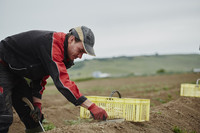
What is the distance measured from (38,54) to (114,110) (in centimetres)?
217

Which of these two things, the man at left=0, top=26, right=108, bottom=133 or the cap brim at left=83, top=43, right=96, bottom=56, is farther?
the cap brim at left=83, top=43, right=96, bottom=56

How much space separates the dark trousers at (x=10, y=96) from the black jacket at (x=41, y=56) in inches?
8.2

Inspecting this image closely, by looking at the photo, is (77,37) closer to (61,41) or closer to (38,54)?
(61,41)

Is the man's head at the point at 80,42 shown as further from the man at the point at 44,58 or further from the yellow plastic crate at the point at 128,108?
the yellow plastic crate at the point at 128,108

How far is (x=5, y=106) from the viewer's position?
3004 mm

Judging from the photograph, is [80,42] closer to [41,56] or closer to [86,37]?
[86,37]

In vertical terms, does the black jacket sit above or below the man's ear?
below

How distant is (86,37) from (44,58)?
616mm

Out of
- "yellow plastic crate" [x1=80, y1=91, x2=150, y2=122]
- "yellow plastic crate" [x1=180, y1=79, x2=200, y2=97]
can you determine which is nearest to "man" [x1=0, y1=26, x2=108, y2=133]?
"yellow plastic crate" [x1=80, y1=91, x2=150, y2=122]

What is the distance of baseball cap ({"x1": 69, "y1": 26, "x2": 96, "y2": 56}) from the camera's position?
2.87 m

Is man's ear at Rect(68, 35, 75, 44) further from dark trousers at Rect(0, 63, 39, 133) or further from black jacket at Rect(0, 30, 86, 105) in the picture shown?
dark trousers at Rect(0, 63, 39, 133)

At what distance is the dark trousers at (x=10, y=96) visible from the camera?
2957 millimetres

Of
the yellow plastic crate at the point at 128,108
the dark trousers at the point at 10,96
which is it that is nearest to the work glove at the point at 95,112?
the dark trousers at the point at 10,96

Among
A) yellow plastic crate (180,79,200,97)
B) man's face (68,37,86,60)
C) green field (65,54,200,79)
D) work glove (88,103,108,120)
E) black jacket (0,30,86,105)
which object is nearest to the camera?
black jacket (0,30,86,105)
